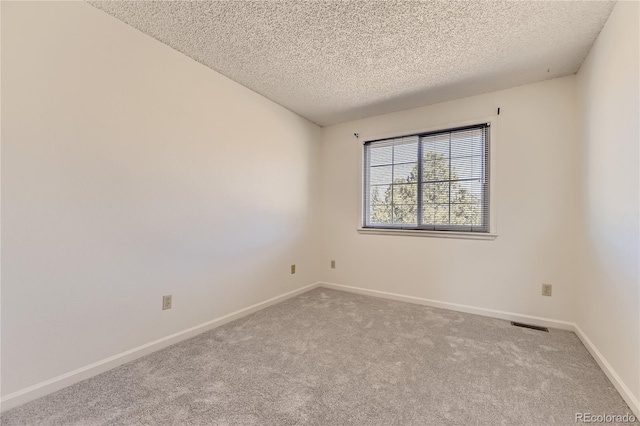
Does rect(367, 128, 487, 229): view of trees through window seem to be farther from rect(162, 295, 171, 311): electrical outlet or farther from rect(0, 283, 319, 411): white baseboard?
rect(162, 295, 171, 311): electrical outlet

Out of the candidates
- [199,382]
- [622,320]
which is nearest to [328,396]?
[199,382]

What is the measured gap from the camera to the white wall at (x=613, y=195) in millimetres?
1452

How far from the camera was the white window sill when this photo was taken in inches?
109

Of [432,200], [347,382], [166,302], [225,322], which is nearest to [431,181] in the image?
[432,200]

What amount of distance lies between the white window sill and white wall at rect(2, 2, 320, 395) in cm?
157

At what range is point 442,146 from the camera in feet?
10.00

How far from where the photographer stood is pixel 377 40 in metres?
1.99

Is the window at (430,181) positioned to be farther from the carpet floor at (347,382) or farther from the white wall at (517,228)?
the carpet floor at (347,382)

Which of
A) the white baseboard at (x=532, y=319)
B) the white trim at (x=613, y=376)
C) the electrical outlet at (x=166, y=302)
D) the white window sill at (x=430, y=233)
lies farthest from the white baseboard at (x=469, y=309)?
the electrical outlet at (x=166, y=302)

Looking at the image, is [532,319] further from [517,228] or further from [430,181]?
[430,181]

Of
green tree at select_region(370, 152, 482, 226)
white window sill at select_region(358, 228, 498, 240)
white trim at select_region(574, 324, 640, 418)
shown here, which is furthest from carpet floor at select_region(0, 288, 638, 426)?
green tree at select_region(370, 152, 482, 226)

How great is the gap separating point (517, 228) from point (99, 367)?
3578mm

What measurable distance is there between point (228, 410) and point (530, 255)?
2.84 m

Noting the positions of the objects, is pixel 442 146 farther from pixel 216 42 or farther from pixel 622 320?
pixel 216 42
